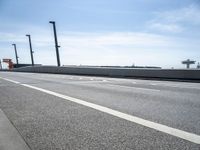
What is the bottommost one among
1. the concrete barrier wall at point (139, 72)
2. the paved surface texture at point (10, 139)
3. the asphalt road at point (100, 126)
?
the concrete barrier wall at point (139, 72)

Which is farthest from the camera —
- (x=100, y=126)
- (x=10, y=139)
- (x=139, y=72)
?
(x=139, y=72)

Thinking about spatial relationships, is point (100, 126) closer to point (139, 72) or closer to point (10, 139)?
point (10, 139)

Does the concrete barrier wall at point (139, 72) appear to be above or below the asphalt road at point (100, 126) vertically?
below

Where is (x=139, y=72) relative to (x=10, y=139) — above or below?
below

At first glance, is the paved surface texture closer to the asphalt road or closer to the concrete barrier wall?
the asphalt road

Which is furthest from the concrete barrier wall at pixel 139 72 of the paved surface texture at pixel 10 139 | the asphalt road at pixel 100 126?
the paved surface texture at pixel 10 139

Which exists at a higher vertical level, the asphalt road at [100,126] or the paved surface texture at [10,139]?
the paved surface texture at [10,139]

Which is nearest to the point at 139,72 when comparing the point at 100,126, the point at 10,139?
the point at 100,126

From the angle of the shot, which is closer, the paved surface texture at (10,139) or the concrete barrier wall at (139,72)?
the paved surface texture at (10,139)

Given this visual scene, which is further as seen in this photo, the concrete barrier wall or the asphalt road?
the concrete barrier wall

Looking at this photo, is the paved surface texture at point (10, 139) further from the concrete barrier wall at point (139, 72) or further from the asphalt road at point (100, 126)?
the concrete barrier wall at point (139, 72)

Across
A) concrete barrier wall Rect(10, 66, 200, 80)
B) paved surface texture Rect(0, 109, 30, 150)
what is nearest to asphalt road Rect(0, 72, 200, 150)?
paved surface texture Rect(0, 109, 30, 150)

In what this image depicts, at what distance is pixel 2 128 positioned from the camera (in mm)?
5355

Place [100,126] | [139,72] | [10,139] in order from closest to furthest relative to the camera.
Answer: [10,139]
[100,126]
[139,72]
